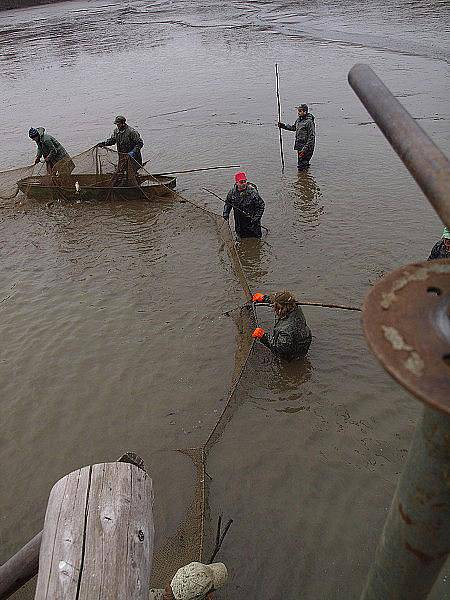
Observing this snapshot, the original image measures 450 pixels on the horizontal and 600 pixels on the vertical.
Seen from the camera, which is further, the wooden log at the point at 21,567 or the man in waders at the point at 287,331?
the man in waders at the point at 287,331

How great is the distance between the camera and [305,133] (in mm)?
11484

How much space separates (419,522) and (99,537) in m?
1.32

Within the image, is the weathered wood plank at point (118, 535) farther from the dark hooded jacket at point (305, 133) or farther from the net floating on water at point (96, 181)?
the dark hooded jacket at point (305, 133)

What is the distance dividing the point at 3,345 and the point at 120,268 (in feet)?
8.01

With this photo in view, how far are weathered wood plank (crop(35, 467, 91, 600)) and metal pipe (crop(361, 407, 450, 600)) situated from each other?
116 cm

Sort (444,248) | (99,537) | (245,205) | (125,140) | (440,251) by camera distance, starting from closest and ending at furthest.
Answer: (99,537) → (444,248) → (440,251) → (245,205) → (125,140)

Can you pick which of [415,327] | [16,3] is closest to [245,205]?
[415,327]

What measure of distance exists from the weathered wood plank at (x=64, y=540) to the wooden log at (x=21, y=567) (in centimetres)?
72

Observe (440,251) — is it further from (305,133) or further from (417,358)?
(305,133)

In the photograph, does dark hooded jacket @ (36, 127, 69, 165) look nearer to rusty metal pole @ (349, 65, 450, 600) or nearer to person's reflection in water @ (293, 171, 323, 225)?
person's reflection in water @ (293, 171, 323, 225)

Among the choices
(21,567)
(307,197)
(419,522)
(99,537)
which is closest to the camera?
(419,522)

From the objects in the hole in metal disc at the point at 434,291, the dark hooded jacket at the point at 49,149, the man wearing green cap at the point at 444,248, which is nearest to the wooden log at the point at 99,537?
the hole in metal disc at the point at 434,291

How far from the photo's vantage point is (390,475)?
4.66 metres

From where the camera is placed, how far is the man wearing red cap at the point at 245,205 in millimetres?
8742
